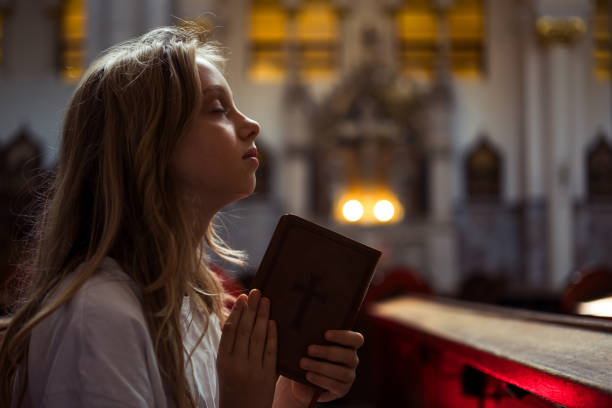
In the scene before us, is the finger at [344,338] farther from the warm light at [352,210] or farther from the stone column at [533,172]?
the stone column at [533,172]

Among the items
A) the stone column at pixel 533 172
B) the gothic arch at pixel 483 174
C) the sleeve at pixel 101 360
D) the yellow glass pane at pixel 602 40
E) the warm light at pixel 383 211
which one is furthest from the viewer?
the yellow glass pane at pixel 602 40

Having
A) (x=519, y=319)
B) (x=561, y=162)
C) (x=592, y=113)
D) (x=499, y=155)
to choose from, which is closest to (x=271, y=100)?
(x=499, y=155)

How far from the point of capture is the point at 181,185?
1336 mm

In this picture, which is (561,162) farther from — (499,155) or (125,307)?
(125,307)

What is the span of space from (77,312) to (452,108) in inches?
454

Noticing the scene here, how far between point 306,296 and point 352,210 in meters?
10.4

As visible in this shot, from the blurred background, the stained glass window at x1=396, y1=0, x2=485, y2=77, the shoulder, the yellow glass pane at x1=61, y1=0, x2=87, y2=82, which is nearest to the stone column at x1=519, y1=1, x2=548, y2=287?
the blurred background

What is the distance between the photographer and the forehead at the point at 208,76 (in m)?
1.36

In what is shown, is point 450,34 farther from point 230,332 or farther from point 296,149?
point 230,332

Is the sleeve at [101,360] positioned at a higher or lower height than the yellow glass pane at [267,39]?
lower

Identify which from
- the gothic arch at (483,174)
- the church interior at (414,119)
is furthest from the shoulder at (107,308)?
the gothic arch at (483,174)

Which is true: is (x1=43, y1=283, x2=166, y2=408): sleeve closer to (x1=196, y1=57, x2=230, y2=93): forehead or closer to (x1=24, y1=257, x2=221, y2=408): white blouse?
(x1=24, y1=257, x2=221, y2=408): white blouse

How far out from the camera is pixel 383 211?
1156cm

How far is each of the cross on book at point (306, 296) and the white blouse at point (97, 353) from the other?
29 cm
